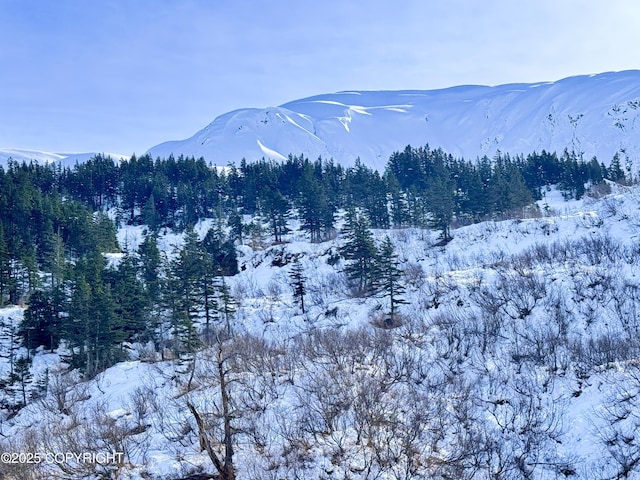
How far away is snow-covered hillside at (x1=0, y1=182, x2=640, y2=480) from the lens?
47.9 ft

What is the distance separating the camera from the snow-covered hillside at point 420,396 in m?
14.6

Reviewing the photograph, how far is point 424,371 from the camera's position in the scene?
21.9m

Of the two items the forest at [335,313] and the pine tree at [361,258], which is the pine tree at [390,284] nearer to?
the forest at [335,313]

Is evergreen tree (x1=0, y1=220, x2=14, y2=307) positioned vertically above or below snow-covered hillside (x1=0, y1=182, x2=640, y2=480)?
above

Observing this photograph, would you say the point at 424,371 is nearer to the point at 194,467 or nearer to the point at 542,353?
the point at 542,353

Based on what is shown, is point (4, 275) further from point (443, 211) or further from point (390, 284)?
point (443, 211)

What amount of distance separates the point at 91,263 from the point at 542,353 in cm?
4688

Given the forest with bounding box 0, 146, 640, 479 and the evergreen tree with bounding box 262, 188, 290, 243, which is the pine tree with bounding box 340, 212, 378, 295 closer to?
the forest with bounding box 0, 146, 640, 479

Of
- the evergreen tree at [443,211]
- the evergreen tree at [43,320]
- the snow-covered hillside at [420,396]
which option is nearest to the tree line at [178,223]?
the evergreen tree at [43,320]

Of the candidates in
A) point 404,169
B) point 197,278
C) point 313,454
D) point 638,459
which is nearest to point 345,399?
point 313,454

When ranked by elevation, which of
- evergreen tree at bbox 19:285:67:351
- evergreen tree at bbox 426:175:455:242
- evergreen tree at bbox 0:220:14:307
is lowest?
evergreen tree at bbox 19:285:67:351

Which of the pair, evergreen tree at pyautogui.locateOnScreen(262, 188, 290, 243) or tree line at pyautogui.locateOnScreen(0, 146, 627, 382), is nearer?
tree line at pyautogui.locateOnScreen(0, 146, 627, 382)

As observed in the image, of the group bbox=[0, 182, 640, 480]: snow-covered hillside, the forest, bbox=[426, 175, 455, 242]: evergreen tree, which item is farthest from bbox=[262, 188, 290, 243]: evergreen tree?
bbox=[0, 182, 640, 480]: snow-covered hillside

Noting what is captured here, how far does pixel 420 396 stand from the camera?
62.1 feet
